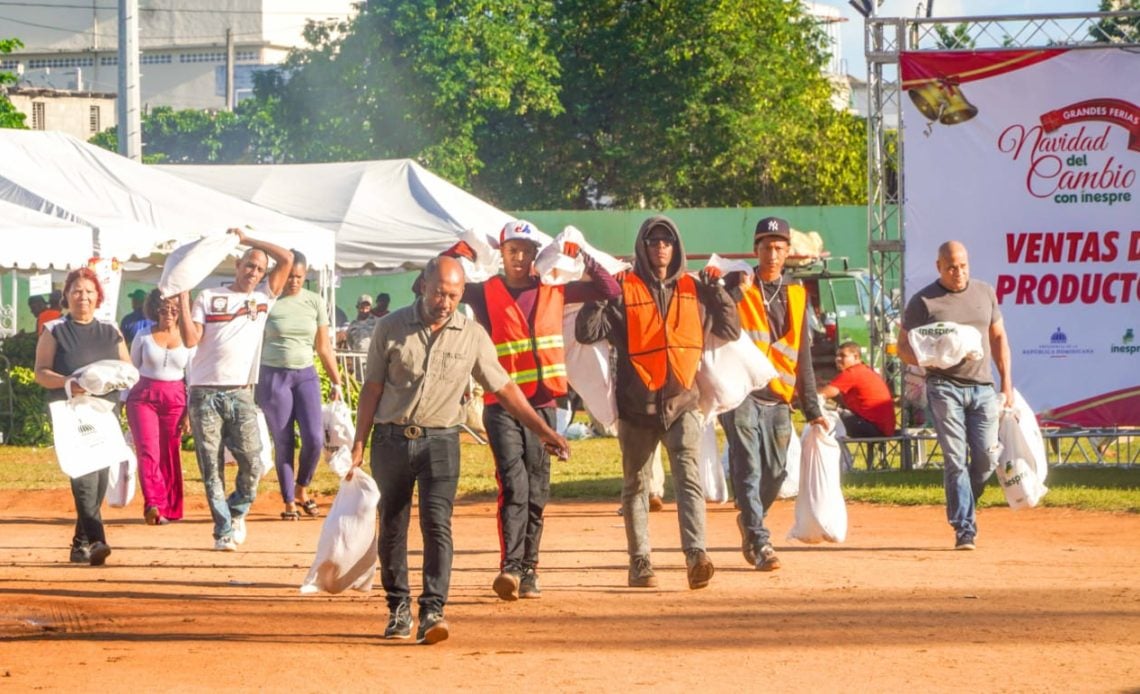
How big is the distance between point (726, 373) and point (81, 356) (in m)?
3.97

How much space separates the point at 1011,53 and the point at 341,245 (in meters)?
11.6

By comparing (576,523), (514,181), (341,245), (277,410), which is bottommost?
(576,523)

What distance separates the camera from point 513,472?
932 centimetres

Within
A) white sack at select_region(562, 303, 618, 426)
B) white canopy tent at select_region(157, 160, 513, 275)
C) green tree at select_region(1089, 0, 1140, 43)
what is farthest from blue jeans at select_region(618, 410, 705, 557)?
white canopy tent at select_region(157, 160, 513, 275)

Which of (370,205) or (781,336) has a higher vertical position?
(370,205)

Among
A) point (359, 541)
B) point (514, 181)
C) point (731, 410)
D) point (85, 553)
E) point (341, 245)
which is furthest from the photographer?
point (514, 181)

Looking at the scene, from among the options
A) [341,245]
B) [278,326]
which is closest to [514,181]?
[341,245]

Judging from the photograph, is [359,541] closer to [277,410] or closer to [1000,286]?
[277,410]

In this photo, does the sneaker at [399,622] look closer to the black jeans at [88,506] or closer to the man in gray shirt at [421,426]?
the man in gray shirt at [421,426]

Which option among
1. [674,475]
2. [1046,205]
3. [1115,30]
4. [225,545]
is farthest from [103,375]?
[1115,30]

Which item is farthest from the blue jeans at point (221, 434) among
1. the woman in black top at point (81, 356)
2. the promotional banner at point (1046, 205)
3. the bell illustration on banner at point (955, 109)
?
the bell illustration on banner at point (955, 109)

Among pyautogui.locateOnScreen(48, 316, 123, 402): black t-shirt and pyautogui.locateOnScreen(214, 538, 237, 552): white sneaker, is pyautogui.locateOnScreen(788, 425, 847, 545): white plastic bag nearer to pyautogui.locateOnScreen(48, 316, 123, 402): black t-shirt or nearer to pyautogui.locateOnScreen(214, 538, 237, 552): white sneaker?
pyautogui.locateOnScreen(214, 538, 237, 552): white sneaker

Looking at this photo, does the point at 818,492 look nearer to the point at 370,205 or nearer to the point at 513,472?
the point at 513,472

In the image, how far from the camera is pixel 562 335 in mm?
9711
